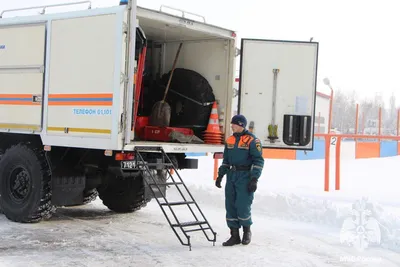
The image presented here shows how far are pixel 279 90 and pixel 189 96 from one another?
1.59 metres

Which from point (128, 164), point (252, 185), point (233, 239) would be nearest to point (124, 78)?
point (128, 164)

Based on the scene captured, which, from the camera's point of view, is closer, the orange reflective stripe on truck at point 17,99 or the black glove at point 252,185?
the black glove at point 252,185

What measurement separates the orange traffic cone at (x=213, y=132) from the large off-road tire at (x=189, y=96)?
0.42 feet

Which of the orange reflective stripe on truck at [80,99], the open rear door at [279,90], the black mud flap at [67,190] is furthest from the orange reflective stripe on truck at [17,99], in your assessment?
the open rear door at [279,90]

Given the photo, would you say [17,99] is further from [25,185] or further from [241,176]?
[241,176]

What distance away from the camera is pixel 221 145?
883cm

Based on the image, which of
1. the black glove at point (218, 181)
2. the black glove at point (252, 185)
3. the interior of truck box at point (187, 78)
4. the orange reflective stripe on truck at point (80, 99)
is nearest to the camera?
the black glove at point (252, 185)

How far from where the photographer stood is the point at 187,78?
9.41m

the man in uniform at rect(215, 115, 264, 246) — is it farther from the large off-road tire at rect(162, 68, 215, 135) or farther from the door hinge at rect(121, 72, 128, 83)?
the large off-road tire at rect(162, 68, 215, 135)

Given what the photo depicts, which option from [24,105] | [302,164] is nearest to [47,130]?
[24,105]

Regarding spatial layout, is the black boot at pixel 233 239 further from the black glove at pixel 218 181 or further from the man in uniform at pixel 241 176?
the black glove at pixel 218 181

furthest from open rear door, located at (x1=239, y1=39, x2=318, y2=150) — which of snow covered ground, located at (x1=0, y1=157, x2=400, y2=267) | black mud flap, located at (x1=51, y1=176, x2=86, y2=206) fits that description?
black mud flap, located at (x1=51, y1=176, x2=86, y2=206)

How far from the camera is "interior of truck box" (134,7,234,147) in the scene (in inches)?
356

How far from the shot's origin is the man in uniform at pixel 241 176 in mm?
6996
